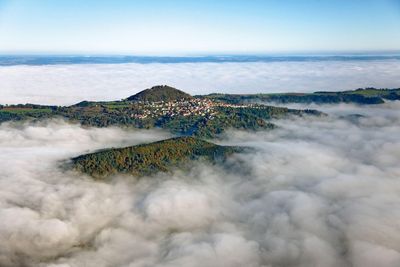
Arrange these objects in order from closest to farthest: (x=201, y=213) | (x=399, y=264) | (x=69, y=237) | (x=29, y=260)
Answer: (x=399, y=264), (x=29, y=260), (x=69, y=237), (x=201, y=213)

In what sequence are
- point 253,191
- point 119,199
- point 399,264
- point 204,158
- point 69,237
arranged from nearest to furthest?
1. point 399,264
2. point 69,237
3. point 119,199
4. point 253,191
5. point 204,158

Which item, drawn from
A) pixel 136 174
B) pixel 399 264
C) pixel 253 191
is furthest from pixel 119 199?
pixel 399 264

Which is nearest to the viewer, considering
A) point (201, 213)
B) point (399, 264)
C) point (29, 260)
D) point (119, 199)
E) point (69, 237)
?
point (399, 264)

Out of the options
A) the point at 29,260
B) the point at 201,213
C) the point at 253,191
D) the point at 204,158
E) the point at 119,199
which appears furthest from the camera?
the point at 204,158

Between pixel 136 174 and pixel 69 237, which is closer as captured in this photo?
pixel 69 237

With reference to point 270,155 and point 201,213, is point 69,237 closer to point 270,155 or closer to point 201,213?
point 201,213

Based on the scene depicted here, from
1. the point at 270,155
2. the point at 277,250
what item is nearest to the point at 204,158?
the point at 270,155

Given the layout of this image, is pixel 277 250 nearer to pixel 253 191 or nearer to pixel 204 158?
pixel 253 191
